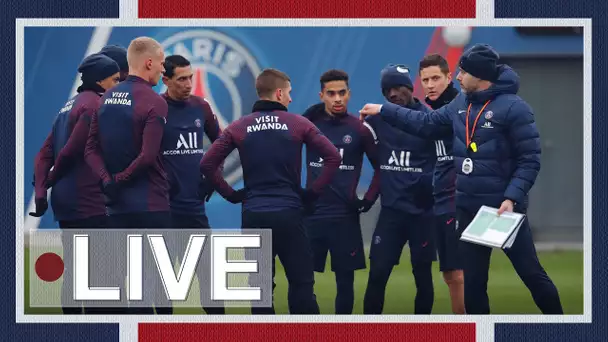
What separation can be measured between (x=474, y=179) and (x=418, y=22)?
114 centimetres

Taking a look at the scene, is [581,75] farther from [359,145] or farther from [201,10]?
[201,10]

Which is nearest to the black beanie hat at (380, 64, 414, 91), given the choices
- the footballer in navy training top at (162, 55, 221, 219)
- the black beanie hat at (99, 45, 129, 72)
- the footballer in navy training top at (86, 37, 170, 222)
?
the footballer in navy training top at (162, 55, 221, 219)

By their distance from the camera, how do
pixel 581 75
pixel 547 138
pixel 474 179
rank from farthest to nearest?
1. pixel 547 138
2. pixel 581 75
3. pixel 474 179

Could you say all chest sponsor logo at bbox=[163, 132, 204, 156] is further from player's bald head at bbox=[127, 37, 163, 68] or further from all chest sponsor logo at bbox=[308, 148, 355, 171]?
player's bald head at bbox=[127, 37, 163, 68]

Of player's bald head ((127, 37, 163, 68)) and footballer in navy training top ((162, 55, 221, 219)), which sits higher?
player's bald head ((127, 37, 163, 68))

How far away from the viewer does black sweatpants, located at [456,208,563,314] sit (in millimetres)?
9203

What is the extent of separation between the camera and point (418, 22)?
954cm

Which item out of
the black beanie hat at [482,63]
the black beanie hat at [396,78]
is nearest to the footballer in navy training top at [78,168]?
the black beanie hat at [396,78]

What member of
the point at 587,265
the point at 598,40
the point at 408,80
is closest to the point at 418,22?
the point at 408,80

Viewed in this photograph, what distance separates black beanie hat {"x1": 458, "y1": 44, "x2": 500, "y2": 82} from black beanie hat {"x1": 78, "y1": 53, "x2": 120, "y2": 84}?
95.2 inches

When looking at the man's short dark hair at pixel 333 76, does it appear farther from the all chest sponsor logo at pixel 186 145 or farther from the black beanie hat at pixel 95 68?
the black beanie hat at pixel 95 68

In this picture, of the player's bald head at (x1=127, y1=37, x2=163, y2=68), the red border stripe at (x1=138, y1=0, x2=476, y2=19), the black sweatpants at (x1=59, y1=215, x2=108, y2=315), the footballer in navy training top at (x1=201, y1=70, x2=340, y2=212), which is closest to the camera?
the footballer in navy training top at (x1=201, y1=70, x2=340, y2=212)

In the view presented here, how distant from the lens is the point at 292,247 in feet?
30.3

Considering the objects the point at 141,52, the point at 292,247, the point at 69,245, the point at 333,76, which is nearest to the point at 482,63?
the point at 333,76
